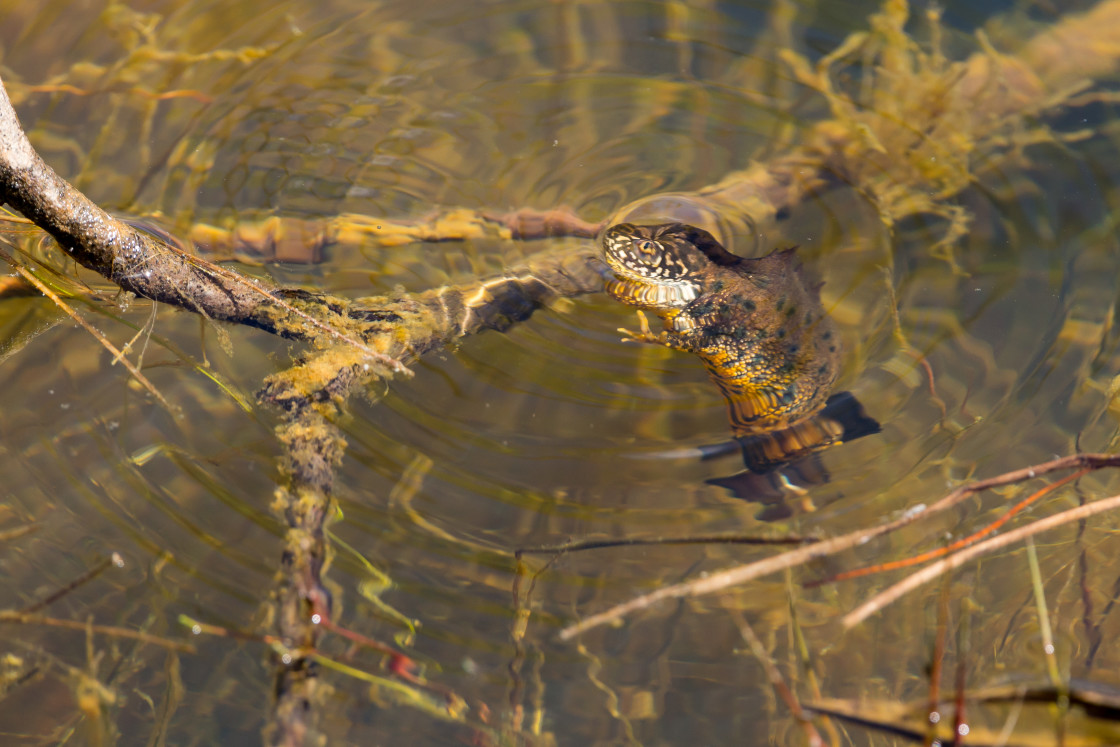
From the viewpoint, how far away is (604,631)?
9.46ft

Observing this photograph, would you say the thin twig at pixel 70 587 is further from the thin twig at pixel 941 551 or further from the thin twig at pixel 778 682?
the thin twig at pixel 941 551

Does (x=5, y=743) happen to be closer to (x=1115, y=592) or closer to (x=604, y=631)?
(x=604, y=631)

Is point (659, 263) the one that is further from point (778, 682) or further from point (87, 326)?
point (87, 326)

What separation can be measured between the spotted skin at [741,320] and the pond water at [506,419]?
4.7 inches

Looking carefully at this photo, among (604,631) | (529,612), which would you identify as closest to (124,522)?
(529,612)

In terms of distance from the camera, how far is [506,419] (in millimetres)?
3273

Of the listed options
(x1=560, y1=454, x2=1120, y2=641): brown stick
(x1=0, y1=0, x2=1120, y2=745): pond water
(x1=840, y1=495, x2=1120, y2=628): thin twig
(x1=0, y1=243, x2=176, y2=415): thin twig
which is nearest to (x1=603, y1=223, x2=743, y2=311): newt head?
(x1=0, y1=0, x2=1120, y2=745): pond water

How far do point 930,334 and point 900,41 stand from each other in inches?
83.5

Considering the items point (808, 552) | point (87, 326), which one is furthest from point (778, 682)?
point (87, 326)

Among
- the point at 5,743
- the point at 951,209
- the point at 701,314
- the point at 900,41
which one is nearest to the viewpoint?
the point at 5,743

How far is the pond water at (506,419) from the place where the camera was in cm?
278

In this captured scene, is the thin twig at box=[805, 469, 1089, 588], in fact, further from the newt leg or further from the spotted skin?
the newt leg

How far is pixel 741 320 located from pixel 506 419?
131cm

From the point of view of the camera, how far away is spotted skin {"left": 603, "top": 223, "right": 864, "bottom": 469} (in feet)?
11.0
